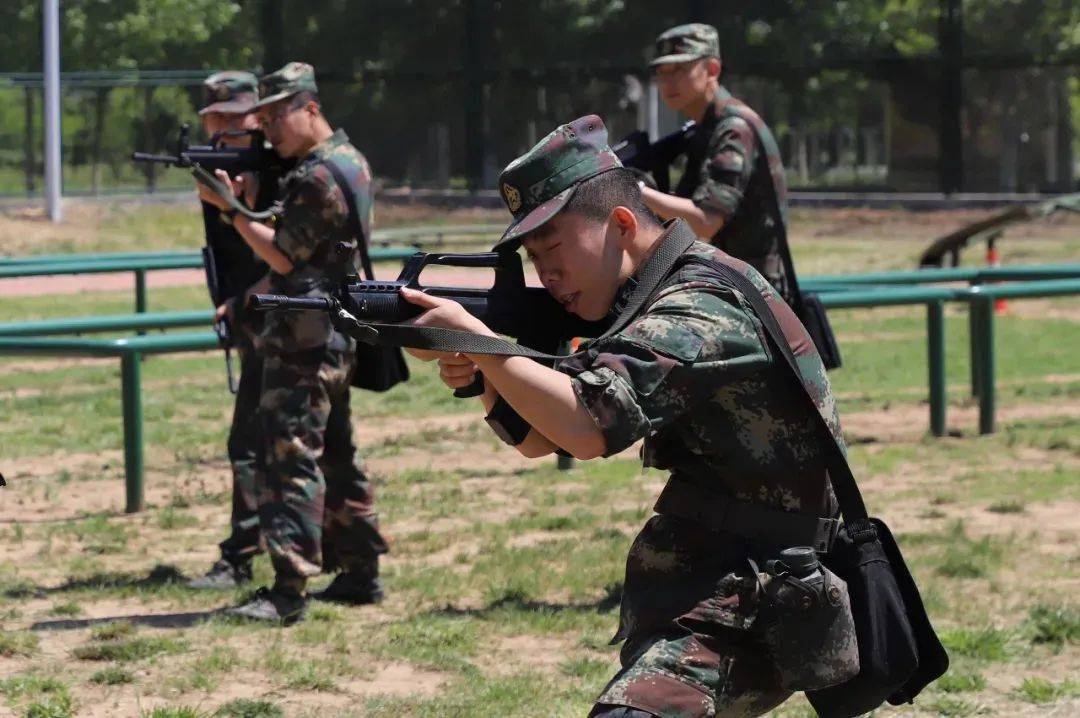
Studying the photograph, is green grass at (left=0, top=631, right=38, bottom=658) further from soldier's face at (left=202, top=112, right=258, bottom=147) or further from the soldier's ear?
the soldier's ear

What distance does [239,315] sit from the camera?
7312mm

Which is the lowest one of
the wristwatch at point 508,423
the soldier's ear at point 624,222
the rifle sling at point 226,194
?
the wristwatch at point 508,423

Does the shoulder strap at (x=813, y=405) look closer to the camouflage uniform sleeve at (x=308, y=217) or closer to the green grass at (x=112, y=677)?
the green grass at (x=112, y=677)

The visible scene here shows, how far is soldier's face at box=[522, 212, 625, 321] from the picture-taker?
3.40 meters

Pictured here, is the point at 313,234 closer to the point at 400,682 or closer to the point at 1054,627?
the point at 400,682

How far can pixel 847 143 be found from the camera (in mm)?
32062

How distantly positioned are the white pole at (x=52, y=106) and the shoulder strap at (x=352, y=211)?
20.6 meters

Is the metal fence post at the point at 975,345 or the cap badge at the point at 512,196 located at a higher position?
the cap badge at the point at 512,196

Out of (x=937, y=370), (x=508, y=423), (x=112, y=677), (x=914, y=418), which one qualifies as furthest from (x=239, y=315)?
(x=914, y=418)

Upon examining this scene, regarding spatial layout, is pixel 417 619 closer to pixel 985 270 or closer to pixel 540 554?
pixel 540 554

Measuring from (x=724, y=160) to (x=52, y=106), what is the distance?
72.4ft

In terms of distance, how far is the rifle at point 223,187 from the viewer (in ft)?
22.3

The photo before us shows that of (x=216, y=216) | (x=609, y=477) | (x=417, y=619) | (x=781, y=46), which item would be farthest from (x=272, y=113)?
(x=781, y=46)

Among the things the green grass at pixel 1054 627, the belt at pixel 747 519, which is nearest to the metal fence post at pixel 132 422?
the green grass at pixel 1054 627
